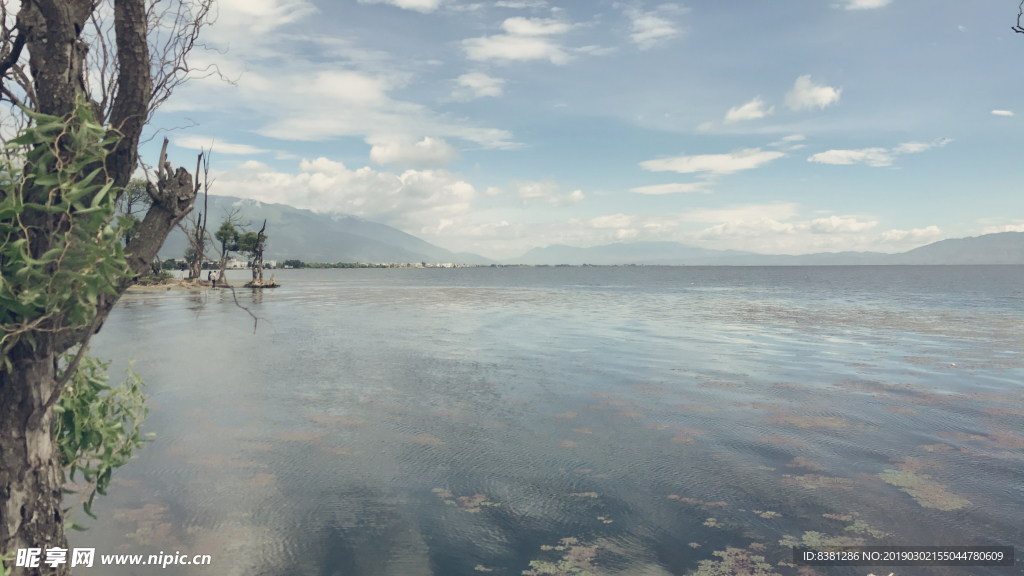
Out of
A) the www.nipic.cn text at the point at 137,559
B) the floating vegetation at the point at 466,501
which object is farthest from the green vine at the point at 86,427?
the floating vegetation at the point at 466,501

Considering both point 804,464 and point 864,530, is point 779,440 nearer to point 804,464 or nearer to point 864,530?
point 804,464

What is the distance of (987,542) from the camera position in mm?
6613

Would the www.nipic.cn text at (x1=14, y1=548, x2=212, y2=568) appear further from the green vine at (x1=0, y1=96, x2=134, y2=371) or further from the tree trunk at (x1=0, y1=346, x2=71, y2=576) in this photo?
the green vine at (x1=0, y1=96, x2=134, y2=371)

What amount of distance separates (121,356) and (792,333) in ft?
90.6

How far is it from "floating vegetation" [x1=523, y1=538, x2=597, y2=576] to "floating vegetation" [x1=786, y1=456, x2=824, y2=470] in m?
4.50

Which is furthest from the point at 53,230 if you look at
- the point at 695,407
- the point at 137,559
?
the point at 695,407

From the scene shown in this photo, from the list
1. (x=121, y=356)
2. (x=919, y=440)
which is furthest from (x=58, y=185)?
(x=121, y=356)

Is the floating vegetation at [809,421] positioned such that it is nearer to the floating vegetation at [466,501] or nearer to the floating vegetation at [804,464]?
the floating vegetation at [804,464]

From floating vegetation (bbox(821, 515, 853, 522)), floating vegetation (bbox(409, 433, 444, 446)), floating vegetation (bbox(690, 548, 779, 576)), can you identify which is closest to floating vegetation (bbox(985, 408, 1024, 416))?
floating vegetation (bbox(821, 515, 853, 522))

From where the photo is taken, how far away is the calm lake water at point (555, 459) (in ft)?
21.4

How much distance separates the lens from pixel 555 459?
923cm

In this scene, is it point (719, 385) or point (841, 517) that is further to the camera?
point (719, 385)

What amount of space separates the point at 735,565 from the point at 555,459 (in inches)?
141

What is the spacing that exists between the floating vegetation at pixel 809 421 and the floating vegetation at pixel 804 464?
209 cm
